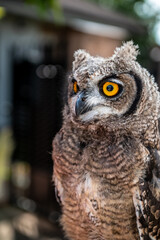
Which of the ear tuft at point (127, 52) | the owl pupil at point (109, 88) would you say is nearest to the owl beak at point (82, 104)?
the owl pupil at point (109, 88)

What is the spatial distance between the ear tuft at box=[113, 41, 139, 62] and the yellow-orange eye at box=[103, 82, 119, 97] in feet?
0.38

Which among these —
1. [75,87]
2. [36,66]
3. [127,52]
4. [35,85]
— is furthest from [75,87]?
Answer: [36,66]

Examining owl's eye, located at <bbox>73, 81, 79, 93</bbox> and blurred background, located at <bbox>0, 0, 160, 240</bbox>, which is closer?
owl's eye, located at <bbox>73, 81, 79, 93</bbox>

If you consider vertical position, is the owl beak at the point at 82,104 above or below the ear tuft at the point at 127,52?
below

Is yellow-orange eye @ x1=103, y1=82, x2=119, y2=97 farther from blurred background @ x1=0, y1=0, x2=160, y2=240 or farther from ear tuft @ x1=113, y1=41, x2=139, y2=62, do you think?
blurred background @ x1=0, y1=0, x2=160, y2=240

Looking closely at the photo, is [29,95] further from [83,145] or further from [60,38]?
[83,145]

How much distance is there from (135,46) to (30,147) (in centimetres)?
376

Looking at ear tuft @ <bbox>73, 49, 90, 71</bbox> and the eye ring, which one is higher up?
ear tuft @ <bbox>73, 49, 90, 71</bbox>

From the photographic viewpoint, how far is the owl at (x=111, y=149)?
4.53 feet

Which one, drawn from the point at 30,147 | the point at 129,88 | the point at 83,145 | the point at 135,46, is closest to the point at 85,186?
the point at 83,145

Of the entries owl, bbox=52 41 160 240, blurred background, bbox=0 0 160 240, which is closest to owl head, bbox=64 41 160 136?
owl, bbox=52 41 160 240

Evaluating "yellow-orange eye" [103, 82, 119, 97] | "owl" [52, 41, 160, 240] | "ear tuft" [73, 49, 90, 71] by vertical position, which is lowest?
"owl" [52, 41, 160, 240]

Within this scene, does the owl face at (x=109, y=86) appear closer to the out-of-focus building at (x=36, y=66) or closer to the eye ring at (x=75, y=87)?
the eye ring at (x=75, y=87)

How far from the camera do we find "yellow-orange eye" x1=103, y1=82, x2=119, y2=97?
134 centimetres
